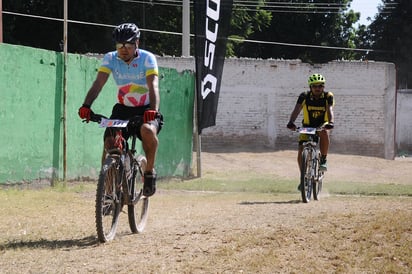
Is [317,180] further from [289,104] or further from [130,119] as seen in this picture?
[289,104]

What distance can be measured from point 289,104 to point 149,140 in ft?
67.7

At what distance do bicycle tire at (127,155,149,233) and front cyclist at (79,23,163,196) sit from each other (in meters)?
0.13

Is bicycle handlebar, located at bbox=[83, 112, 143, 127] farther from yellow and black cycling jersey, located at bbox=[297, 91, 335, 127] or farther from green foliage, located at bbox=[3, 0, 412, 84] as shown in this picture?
green foliage, located at bbox=[3, 0, 412, 84]

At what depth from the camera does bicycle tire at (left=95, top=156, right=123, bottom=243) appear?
23.2ft

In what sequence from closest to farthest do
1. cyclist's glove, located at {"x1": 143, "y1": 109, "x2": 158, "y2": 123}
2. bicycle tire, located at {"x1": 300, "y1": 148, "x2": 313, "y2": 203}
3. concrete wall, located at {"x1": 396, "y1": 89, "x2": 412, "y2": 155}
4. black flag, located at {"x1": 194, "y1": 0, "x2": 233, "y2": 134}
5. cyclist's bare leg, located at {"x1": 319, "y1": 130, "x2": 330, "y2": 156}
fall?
1. cyclist's glove, located at {"x1": 143, "y1": 109, "x2": 158, "y2": 123}
2. bicycle tire, located at {"x1": 300, "y1": 148, "x2": 313, "y2": 203}
3. cyclist's bare leg, located at {"x1": 319, "y1": 130, "x2": 330, "y2": 156}
4. black flag, located at {"x1": 194, "y1": 0, "x2": 233, "y2": 134}
5. concrete wall, located at {"x1": 396, "y1": 89, "x2": 412, "y2": 155}

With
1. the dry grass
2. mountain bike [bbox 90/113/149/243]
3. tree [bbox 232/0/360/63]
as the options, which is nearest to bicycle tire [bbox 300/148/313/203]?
the dry grass

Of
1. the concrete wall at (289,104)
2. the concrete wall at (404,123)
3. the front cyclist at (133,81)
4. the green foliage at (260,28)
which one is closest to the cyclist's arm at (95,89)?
the front cyclist at (133,81)

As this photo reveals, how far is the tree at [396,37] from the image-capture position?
54594 millimetres

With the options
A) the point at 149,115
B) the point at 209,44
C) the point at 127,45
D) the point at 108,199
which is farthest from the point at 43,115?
the point at 149,115

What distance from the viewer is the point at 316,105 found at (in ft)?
42.7

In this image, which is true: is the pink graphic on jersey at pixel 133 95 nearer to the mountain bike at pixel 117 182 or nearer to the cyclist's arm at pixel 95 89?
the cyclist's arm at pixel 95 89

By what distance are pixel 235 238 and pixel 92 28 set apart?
32.7 metres

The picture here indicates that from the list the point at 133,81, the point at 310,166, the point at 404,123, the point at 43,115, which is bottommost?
the point at 310,166

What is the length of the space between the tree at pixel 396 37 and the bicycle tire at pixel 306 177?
143ft
